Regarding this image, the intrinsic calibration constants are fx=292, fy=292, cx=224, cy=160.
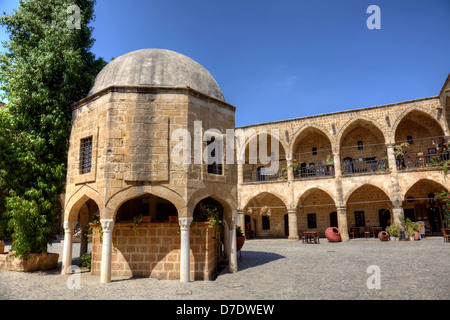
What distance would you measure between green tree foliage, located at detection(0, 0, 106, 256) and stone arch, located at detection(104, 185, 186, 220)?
3.06 metres

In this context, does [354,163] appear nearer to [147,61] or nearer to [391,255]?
[391,255]

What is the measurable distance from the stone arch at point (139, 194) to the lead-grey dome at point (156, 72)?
2969 millimetres

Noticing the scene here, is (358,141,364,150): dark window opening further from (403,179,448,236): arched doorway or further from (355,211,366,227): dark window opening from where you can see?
(355,211,366,227): dark window opening

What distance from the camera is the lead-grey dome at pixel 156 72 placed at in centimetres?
855

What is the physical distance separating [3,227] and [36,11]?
768 cm

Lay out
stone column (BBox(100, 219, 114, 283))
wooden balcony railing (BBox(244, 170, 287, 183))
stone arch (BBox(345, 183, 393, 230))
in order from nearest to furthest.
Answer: stone column (BBox(100, 219, 114, 283)) → stone arch (BBox(345, 183, 393, 230)) → wooden balcony railing (BBox(244, 170, 287, 183))

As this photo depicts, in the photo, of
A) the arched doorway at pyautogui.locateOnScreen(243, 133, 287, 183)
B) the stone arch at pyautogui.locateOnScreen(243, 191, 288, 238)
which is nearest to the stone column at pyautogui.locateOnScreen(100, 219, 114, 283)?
the arched doorway at pyautogui.locateOnScreen(243, 133, 287, 183)

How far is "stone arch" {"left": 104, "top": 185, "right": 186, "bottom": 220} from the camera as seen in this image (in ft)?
24.7

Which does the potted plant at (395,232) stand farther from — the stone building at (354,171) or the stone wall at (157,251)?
the stone wall at (157,251)

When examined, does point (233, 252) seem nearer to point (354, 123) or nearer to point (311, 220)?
point (354, 123)

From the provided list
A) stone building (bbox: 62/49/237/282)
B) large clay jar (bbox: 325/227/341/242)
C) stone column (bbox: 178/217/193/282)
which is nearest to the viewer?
stone column (bbox: 178/217/193/282)

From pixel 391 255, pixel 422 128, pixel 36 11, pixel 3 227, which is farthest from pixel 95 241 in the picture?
pixel 422 128

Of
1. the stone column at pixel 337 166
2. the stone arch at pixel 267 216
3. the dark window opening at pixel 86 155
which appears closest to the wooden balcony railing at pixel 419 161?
the stone column at pixel 337 166

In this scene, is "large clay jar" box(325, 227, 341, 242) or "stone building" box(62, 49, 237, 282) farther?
"large clay jar" box(325, 227, 341, 242)
